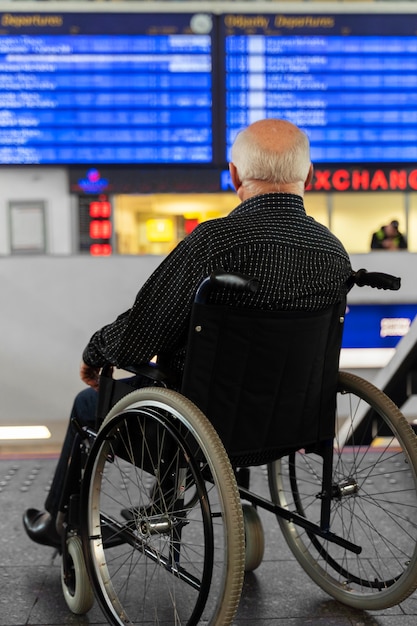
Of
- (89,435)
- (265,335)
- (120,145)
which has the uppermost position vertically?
(120,145)

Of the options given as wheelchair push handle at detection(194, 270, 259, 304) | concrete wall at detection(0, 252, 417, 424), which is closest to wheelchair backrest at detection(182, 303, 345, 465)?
wheelchair push handle at detection(194, 270, 259, 304)

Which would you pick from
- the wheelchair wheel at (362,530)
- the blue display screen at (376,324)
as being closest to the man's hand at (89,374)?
the wheelchair wheel at (362,530)

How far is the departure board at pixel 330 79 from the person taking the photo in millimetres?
6195

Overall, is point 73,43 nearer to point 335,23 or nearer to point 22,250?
point 335,23

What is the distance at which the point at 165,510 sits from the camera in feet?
5.14

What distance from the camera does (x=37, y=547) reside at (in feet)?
7.57

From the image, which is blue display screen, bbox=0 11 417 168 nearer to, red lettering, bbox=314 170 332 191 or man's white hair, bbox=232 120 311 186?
red lettering, bbox=314 170 332 191

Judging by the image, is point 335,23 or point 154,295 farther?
point 335,23

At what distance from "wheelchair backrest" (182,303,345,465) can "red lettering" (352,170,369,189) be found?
572 centimetres

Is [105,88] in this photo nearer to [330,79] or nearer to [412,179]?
[330,79]

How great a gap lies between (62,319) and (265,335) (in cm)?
301

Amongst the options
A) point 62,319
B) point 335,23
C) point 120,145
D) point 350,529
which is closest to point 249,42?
point 335,23

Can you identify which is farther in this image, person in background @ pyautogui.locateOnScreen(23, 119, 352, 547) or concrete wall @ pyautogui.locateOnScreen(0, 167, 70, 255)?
concrete wall @ pyautogui.locateOnScreen(0, 167, 70, 255)

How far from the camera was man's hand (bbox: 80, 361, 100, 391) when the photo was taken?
1882 mm
